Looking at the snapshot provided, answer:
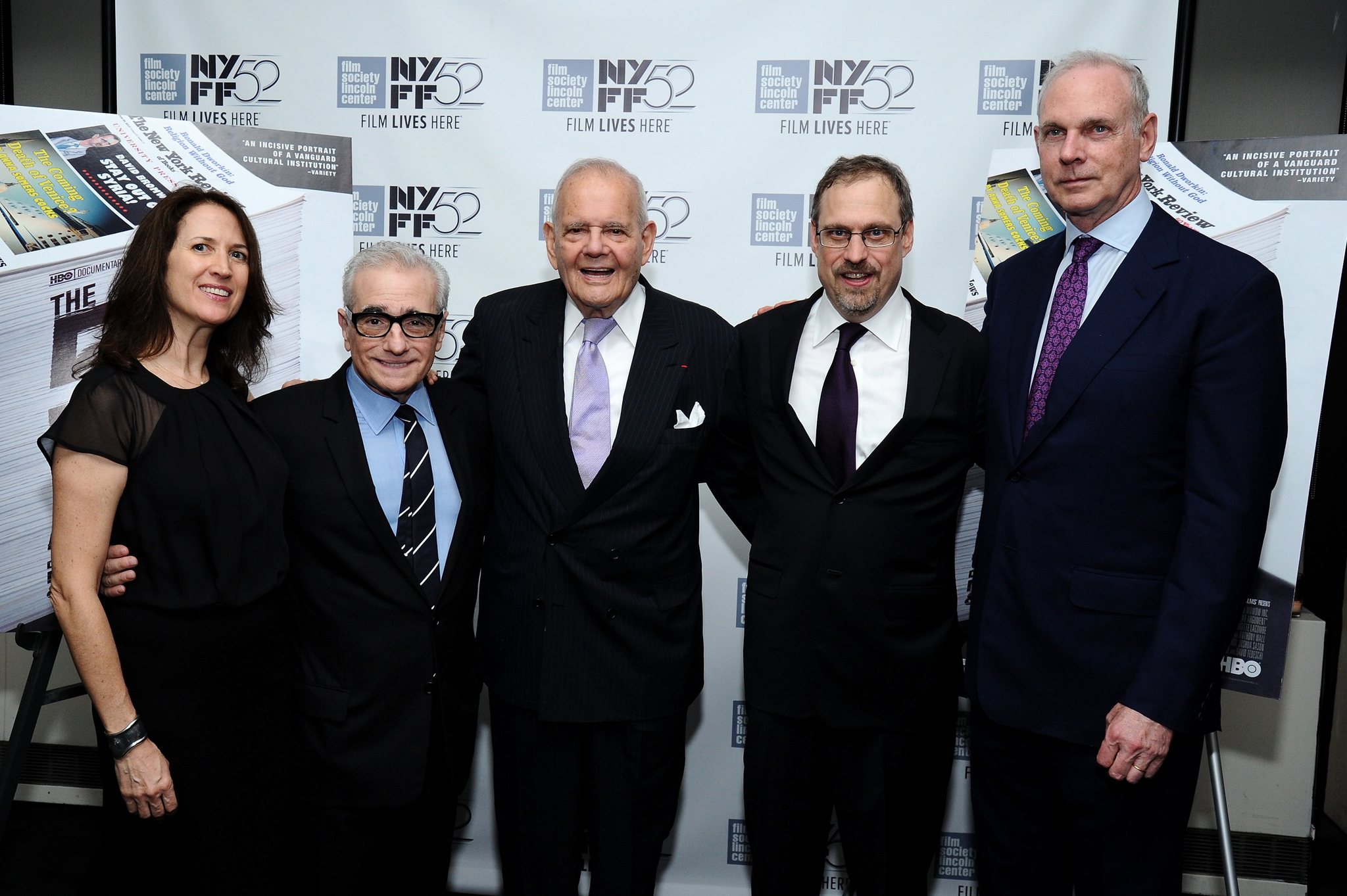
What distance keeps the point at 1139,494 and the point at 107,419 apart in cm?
193

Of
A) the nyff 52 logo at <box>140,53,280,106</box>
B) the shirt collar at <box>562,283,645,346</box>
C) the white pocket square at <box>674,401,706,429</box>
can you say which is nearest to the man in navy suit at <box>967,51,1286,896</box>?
the white pocket square at <box>674,401,706,429</box>

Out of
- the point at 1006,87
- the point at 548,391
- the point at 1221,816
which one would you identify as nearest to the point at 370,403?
the point at 548,391

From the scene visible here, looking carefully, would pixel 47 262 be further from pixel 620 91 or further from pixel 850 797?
pixel 850 797

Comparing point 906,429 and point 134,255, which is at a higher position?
point 134,255

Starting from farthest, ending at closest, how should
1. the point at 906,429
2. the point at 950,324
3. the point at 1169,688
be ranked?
the point at 950,324
the point at 906,429
the point at 1169,688

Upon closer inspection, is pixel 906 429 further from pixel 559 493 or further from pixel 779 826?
pixel 779 826

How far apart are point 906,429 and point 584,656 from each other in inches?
33.6

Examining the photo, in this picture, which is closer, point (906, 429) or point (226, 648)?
point (226, 648)

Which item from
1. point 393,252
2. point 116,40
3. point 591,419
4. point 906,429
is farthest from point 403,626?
point 116,40

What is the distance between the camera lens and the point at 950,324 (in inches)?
83.3

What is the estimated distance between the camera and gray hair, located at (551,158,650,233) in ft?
6.97

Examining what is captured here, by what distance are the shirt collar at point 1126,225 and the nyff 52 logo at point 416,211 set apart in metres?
1.84

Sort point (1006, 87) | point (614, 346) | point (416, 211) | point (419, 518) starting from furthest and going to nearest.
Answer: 1. point (416, 211)
2. point (1006, 87)
3. point (614, 346)
4. point (419, 518)

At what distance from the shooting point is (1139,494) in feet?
Answer: 5.80
